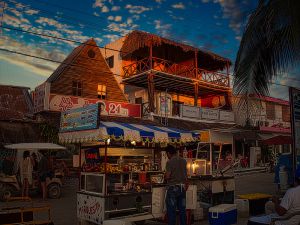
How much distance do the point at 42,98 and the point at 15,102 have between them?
17.2ft

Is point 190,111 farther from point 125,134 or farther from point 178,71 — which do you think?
point 125,134

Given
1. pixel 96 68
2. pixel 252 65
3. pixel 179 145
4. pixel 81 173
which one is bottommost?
pixel 81 173

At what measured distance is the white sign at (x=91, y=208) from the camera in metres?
8.40

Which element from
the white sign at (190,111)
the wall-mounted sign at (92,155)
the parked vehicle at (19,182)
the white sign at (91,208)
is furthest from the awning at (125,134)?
the white sign at (190,111)

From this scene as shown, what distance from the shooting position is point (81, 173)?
384 inches

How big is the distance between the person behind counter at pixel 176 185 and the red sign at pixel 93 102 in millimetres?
11253

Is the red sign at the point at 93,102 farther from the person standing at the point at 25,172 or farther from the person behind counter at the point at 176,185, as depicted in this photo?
the person behind counter at the point at 176,185

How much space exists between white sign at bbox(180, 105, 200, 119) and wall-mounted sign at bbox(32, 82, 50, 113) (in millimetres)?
10002

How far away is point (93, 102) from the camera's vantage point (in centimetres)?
2219

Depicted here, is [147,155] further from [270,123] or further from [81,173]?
[270,123]

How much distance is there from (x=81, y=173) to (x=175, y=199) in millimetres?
2739

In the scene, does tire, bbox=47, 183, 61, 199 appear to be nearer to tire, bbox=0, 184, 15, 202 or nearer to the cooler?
tire, bbox=0, 184, 15, 202

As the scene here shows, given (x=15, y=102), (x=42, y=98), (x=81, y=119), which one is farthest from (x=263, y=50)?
(x=15, y=102)

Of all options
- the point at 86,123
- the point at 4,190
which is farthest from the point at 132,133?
the point at 4,190
